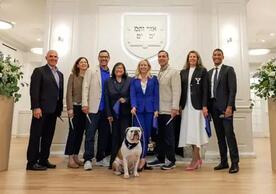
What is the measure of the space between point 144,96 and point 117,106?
13.6 inches

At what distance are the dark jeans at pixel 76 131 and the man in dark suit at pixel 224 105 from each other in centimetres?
166

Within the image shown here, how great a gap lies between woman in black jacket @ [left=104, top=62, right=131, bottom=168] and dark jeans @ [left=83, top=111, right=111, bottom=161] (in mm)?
213

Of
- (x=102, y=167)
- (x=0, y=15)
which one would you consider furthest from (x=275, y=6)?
(x=0, y=15)

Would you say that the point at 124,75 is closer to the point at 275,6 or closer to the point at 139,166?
the point at 139,166

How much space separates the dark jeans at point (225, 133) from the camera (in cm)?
310

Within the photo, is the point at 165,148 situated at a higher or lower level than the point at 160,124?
lower

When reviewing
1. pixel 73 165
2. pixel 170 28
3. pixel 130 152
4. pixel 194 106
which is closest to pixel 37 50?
pixel 170 28

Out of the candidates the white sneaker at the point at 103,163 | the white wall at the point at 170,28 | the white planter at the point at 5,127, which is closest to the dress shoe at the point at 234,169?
the white sneaker at the point at 103,163

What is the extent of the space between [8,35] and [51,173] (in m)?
6.16

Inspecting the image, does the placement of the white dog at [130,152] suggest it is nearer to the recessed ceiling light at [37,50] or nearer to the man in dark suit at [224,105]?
the man in dark suit at [224,105]

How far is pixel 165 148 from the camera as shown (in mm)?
3346

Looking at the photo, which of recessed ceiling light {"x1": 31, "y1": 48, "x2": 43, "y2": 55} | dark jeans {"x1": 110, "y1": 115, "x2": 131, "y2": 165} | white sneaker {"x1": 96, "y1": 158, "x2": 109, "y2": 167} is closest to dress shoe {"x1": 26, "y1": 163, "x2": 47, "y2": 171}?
white sneaker {"x1": 96, "y1": 158, "x2": 109, "y2": 167}

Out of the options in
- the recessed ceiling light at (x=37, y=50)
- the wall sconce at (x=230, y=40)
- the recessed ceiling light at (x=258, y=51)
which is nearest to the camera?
the wall sconce at (x=230, y=40)

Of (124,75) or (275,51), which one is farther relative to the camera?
(275,51)
